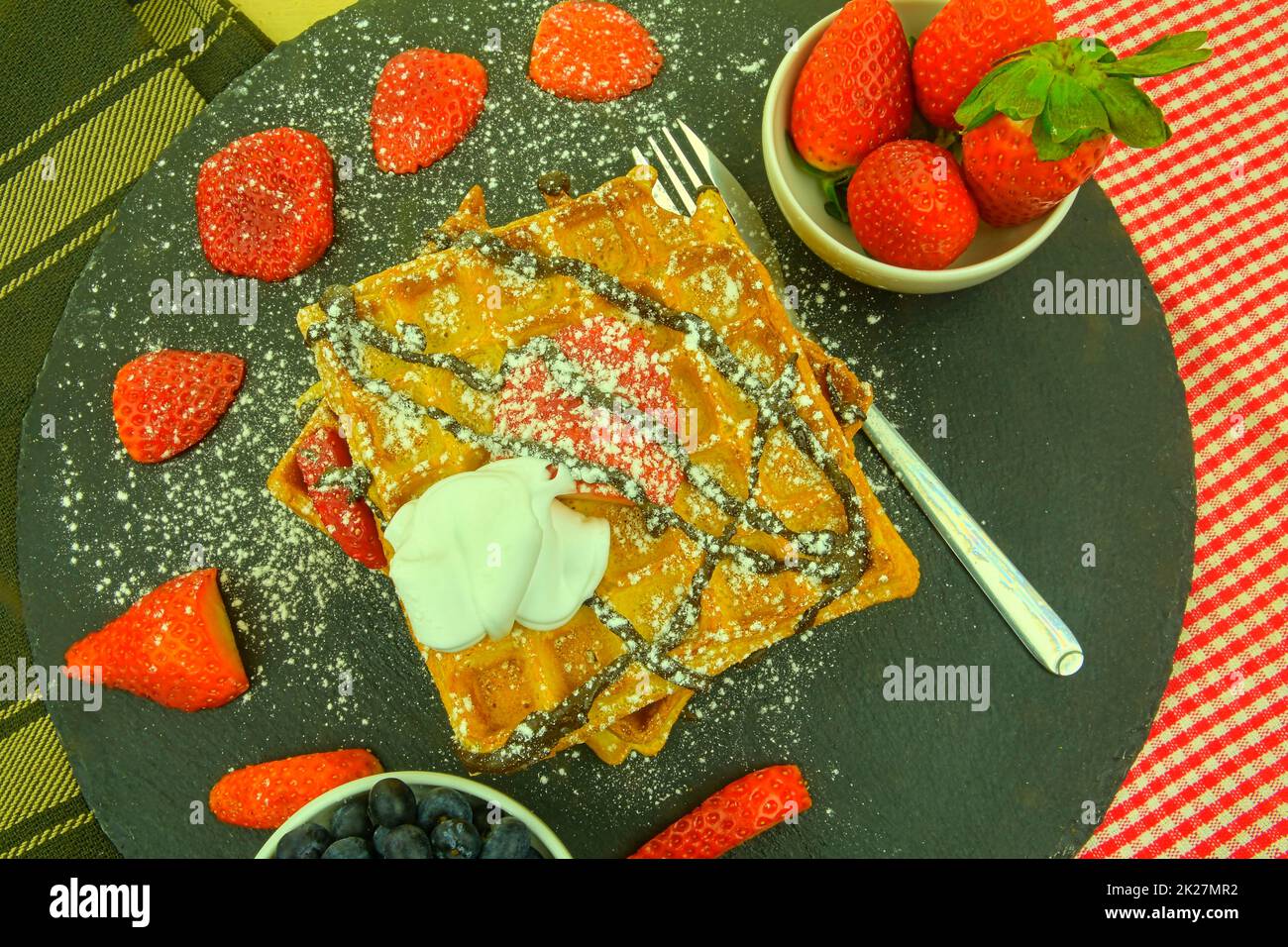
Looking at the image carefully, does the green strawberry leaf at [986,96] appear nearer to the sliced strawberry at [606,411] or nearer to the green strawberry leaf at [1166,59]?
the green strawberry leaf at [1166,59]

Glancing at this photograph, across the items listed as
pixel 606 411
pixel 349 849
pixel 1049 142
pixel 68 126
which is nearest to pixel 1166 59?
pixel 1049 142

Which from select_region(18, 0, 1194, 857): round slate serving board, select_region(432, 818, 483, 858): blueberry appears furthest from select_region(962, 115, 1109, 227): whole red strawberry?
select_region(432, 818, 483, 858): blueberry

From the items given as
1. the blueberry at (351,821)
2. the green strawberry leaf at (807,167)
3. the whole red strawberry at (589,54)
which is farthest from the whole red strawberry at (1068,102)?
the blueberry at (351,821)

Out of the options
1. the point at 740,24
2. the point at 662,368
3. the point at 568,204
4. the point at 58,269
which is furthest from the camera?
the point at 58,269

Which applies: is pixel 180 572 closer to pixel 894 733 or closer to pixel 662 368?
pixel 662 368

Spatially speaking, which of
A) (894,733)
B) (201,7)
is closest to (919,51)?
(894,733)

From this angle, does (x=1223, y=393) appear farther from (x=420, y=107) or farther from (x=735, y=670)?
(x=420, y=107)
